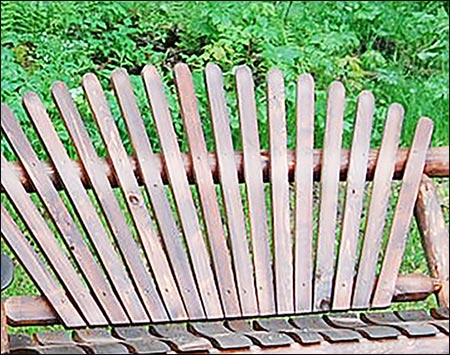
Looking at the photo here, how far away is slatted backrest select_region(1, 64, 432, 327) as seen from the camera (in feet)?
6.15

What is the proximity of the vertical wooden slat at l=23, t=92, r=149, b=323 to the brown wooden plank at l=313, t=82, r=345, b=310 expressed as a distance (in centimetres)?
41

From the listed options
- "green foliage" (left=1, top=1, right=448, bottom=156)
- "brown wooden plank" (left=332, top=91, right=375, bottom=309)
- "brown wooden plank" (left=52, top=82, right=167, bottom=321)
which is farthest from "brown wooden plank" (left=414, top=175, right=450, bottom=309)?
"green foliage" (left=1, top=1, right=448, bottom=156)

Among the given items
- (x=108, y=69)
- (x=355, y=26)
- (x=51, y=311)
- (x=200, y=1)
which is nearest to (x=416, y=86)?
(x=355, y=26)

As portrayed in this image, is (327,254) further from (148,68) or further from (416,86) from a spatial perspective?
(416,86)

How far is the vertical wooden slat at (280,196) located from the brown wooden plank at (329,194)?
7cm

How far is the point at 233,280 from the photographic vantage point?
194 cm

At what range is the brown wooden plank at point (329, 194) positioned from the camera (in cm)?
199

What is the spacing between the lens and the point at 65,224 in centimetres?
189

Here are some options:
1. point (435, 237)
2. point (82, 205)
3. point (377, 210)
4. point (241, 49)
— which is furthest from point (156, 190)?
point (241, 49)

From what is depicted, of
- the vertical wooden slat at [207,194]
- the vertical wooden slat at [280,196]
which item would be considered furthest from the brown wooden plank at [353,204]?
the vertical wooden slat at [207,194]

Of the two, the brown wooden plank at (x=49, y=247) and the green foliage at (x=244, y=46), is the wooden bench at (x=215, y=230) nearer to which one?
the brown wooden plank at (x=49, y=247)

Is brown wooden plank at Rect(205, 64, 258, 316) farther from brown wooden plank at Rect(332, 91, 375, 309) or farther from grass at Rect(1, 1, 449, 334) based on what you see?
grass at Rect(1, 1, 449, 334)

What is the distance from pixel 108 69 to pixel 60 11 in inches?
10.5

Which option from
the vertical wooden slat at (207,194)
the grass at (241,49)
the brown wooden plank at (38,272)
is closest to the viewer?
the brown wooden plank at (38,272)
